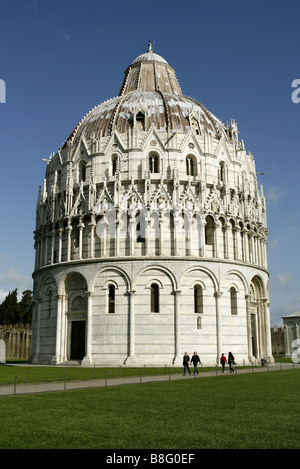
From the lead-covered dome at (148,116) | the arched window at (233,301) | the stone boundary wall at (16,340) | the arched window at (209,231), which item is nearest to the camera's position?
the arched window at (233,301)

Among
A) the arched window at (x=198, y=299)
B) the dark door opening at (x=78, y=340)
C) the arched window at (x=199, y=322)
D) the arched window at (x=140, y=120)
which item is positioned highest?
the arched window at (x=140, y=120)

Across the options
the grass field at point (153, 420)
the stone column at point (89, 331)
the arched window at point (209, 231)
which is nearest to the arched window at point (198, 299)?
the arched window at point (209, 231)

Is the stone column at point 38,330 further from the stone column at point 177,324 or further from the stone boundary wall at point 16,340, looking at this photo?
the stone boundary wall at point 16,340

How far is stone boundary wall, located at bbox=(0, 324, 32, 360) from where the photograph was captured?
77.7 metres

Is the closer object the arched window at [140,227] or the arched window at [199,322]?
the arched window at [199,322]

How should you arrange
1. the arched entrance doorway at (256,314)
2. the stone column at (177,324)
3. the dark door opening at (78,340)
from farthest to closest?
1. the arched entrance doorway at (256,314)
2. the dark door opening at (78,340)
3. the stone column at (177,324)

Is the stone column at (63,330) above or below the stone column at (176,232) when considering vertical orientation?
below

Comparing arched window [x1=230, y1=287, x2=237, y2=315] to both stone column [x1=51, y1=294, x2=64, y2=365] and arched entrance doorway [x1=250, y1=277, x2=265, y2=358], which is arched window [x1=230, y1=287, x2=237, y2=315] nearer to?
arched entrance doorway [x1=250, y1=277, x2=265, y2=358]

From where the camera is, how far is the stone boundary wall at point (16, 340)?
255ft

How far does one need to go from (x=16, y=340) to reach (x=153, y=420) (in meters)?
71.0

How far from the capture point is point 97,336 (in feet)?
134

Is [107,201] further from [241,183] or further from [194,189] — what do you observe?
[241,183]

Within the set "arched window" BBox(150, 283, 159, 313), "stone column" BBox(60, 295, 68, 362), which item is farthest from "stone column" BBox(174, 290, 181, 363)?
"stone column" BBox(60, 295, 68, 362)

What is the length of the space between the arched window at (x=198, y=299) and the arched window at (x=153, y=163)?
1167cm
